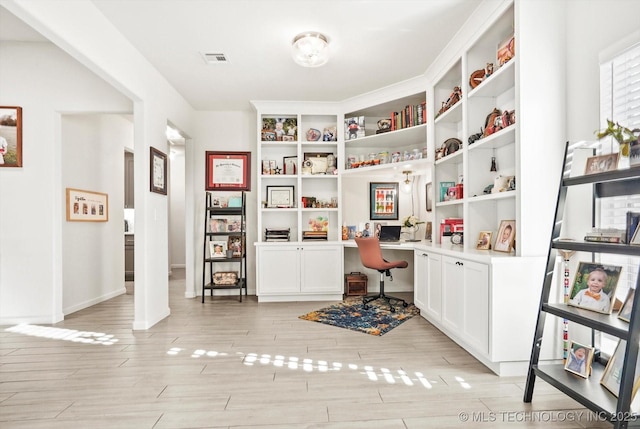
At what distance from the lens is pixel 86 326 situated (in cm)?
377

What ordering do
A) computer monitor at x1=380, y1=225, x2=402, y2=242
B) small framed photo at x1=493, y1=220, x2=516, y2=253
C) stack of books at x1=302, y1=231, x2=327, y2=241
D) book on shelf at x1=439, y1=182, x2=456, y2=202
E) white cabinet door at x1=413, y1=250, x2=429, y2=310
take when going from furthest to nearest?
stack of books at x1=302, y1=231, x2=327, y2=241
computer monitor at x1=380, y1=225, x2=402, y2=242
book on shelf at x1=439, y1=182, x2=456, y2=202
white cabinet door at x1=413, y1=250, x2=429, y2=310
small framed photo at x1=493, y1=220, x2=516, y2=253

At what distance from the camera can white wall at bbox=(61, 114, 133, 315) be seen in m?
4.45

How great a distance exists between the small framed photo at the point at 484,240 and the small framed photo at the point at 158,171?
3314mm

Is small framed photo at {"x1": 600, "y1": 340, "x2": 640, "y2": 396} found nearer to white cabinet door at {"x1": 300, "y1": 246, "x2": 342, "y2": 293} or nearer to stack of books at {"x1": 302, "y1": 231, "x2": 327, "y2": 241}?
white cabinet door at {"x1": 300, "y1": 246, "x2": 342, "y2": 293}

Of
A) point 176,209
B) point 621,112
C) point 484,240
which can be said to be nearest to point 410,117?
point 484,240

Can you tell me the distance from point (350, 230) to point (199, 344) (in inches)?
110

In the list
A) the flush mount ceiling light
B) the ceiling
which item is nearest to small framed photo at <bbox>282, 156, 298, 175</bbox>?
the ceiling

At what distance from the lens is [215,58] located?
3.60 metres

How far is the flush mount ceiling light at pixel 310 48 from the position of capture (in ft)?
10.4

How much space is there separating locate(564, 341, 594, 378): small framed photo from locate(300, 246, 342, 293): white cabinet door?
305cm

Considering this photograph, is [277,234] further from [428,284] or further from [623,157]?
[623,157]

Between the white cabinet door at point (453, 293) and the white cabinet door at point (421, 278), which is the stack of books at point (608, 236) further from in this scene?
the white cabinet door at point (421, 278)

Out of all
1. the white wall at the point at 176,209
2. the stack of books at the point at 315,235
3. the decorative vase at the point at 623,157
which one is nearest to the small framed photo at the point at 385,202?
the stack of books at the point at 315,235

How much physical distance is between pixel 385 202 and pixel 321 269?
4.82 feet
